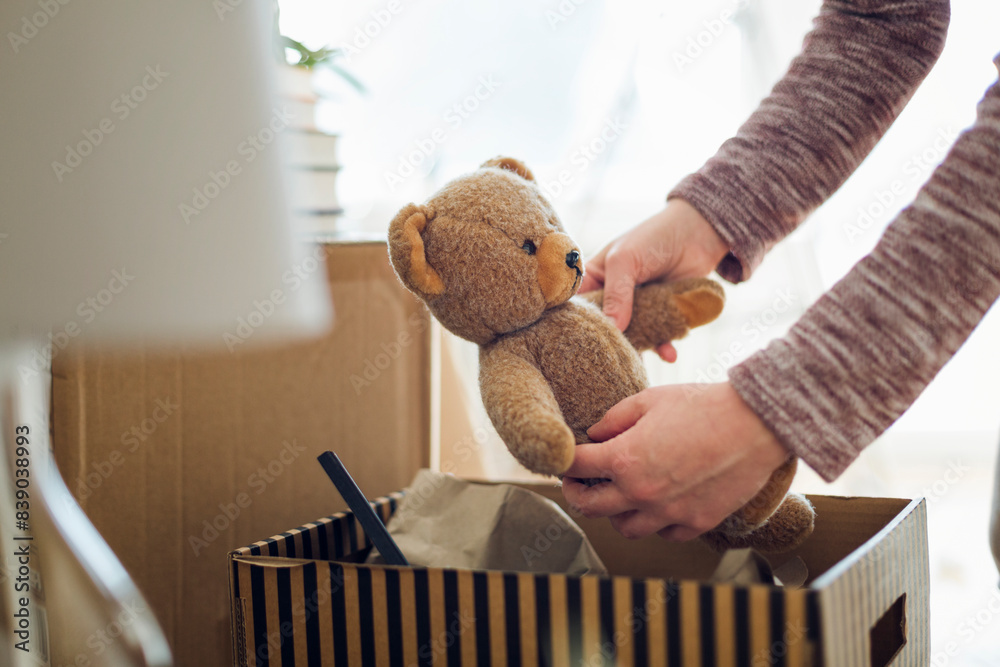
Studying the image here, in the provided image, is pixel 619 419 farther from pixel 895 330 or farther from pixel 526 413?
pixel 895 330

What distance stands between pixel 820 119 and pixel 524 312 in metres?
0.35

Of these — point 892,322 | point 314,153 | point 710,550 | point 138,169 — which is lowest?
point 710,550

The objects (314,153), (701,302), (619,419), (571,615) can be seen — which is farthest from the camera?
(314,153)

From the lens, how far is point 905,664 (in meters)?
0.57

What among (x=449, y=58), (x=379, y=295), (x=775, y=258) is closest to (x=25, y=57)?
(x=379, y=295)

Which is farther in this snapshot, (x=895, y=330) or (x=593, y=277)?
(x=593, y=277)

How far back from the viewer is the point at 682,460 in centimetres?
51

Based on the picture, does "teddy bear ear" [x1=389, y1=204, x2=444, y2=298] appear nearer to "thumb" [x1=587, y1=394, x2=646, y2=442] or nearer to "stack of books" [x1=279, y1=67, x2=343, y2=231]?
"thumb" [x1=587, y1=394, x2=646, y2=442]

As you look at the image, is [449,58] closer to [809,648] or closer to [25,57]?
[25,57]

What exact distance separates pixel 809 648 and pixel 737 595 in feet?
0.16

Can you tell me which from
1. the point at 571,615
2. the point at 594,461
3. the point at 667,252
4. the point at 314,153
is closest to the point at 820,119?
the point at 667,252

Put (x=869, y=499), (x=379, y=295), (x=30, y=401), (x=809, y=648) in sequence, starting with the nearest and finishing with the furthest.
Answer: (x=809, y=648)
(x=30, y=401)
(x=869, y=499)
(x=379, y=295)

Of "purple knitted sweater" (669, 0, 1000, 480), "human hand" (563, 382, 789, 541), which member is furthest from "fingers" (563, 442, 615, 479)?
"purple knitted sweater" (669, 0, 1000, 480)

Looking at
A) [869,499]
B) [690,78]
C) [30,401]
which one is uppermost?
[690,78]
